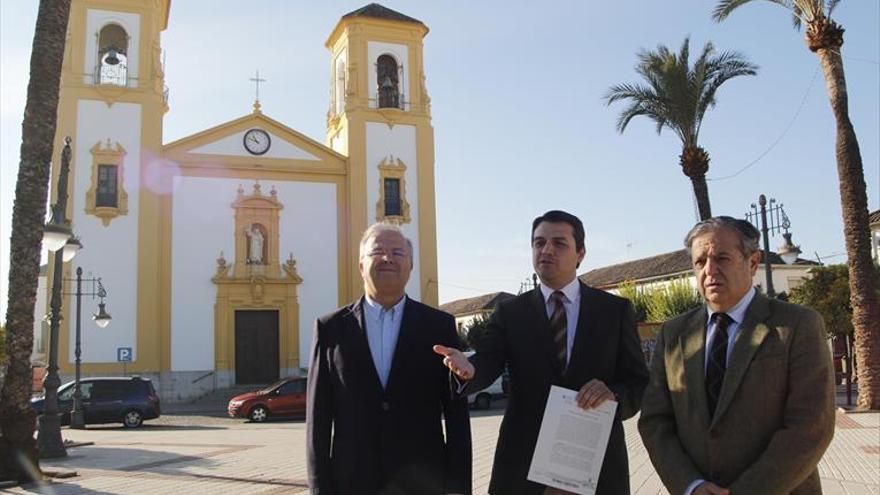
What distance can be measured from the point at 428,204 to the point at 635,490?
88.4 ft

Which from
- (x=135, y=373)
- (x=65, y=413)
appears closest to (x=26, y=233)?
(x=65, y=413)

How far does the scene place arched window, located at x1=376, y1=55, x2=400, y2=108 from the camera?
35.0 m

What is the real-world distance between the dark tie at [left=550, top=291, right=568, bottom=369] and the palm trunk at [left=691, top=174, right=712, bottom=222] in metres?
16.4

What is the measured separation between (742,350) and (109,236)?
99.0 feet

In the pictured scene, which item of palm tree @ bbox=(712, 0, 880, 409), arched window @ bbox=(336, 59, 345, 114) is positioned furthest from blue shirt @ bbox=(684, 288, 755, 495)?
arched window @ bbox=(336, 59, 345, 114)

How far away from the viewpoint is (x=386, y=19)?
35250 mm

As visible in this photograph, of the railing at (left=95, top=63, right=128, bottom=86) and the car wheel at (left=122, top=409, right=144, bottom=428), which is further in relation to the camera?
the railing at (left=95, top=63, right=128, bottom=86)

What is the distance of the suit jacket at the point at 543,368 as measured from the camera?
3697mm

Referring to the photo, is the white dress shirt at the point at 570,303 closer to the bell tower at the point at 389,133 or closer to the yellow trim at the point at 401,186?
the bell tower at the point at 389,133

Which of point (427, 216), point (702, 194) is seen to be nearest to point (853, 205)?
point (702, 194)

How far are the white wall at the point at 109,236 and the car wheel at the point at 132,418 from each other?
8394mm

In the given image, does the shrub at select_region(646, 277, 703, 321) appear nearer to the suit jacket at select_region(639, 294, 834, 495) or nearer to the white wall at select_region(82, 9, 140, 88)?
the white wall at select_region(82, 9, 140, 88)

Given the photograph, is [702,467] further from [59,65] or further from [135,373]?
[135,373]

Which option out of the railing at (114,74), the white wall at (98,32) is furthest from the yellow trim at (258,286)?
the white wall at (98,32)
